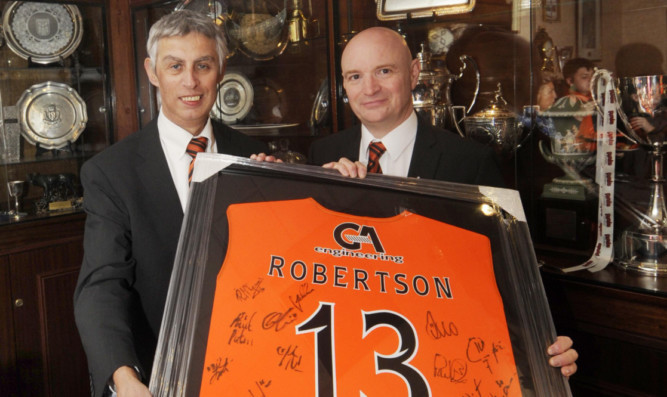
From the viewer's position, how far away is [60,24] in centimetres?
304

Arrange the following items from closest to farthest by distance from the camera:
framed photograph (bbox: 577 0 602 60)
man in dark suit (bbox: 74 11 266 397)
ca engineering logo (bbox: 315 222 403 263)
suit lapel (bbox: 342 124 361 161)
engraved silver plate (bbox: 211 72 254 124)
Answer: ca engineering logo (bbox: 315 222 403 263) < man in dark suit (bbox: 74 11 266 397) < suit lapel (bbox: 342 124 361 161) < framed photograph (bbox: 577 0 602 60) < engraved silver plate (bbox: 211 72 254 124)

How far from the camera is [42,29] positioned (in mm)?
2998

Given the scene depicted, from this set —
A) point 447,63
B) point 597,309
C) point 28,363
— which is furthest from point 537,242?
point 28,363

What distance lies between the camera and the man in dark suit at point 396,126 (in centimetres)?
156

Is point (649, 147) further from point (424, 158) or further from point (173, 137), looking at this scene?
point (173, 137)

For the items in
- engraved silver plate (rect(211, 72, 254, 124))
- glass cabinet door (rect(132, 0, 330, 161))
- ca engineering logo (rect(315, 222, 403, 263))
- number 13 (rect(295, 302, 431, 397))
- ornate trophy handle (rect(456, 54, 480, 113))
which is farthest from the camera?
engraved silver plate (rect(211, 72, 254, 124))

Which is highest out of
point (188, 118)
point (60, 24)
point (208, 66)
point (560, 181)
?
point (60, 24)

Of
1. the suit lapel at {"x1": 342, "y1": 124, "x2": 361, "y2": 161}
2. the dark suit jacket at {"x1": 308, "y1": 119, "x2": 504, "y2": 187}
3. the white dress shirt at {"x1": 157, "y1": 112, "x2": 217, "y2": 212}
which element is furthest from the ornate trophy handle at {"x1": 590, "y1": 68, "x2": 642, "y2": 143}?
the white dress shirt at {"x1": 157, "y1": 112, "x2": 217, "y2": 212}

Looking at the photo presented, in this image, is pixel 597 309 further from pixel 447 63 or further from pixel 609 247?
pixel 447 63

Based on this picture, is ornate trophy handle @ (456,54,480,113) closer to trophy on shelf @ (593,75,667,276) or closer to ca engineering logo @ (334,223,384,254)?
trophy on shelf @ (593,75,667,276)

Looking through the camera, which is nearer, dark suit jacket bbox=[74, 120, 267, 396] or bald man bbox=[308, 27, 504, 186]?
dark suit jacket bbox=[74, 120, 267, 396]

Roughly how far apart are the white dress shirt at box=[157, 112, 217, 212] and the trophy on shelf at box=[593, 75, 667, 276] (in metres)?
1.26

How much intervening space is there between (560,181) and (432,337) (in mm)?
1323

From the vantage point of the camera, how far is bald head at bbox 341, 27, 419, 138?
1555 millimetres
